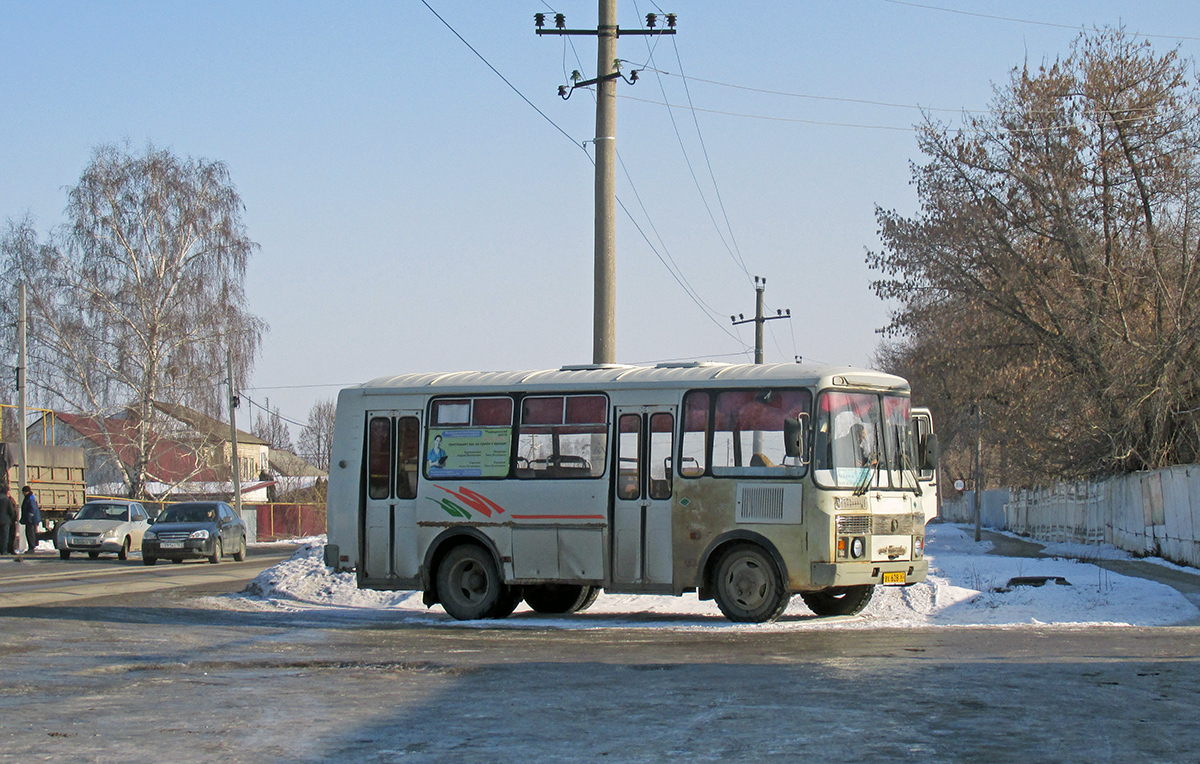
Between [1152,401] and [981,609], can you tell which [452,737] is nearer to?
[981,609]

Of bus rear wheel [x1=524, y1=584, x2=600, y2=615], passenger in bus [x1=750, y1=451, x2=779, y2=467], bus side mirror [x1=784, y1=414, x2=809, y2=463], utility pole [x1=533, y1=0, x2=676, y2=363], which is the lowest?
bus rear wheel [x1=524, y1=584, x2=600, y2=615]

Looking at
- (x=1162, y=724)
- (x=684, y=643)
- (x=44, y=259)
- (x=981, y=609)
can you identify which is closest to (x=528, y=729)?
(x=1162, y=724)

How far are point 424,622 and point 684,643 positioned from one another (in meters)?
4.31

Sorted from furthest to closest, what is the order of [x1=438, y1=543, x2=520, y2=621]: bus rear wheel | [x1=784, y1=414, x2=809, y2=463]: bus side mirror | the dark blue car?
1. the dark blue car
2. [x1=438, y1=543, x2=520, y2=621]: bus rear wheel
3. [x1=784, y1=414, x2=809, y2=463]: bus side mirror

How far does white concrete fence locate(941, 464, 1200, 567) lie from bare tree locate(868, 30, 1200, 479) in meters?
1.09

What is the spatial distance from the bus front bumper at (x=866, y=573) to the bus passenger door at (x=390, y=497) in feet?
16.3

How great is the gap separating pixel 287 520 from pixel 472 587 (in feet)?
160

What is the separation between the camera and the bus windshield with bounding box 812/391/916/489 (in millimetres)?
14375

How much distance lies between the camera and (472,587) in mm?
16047

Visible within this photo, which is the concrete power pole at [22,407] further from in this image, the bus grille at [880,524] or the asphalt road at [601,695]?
the bus grille at [880,524]

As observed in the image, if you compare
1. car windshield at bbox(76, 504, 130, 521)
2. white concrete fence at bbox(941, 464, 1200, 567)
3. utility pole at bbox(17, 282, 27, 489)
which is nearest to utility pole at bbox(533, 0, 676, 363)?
white concrete fence at bbox(941, 464, 1200, 567)

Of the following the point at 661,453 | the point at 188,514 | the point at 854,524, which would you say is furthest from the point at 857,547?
the point at 188,514

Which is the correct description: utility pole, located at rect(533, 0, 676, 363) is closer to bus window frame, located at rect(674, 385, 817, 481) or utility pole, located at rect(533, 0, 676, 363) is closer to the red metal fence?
bus window frame, located at rect(674, 385, 817, 481)

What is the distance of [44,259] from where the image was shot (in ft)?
158
